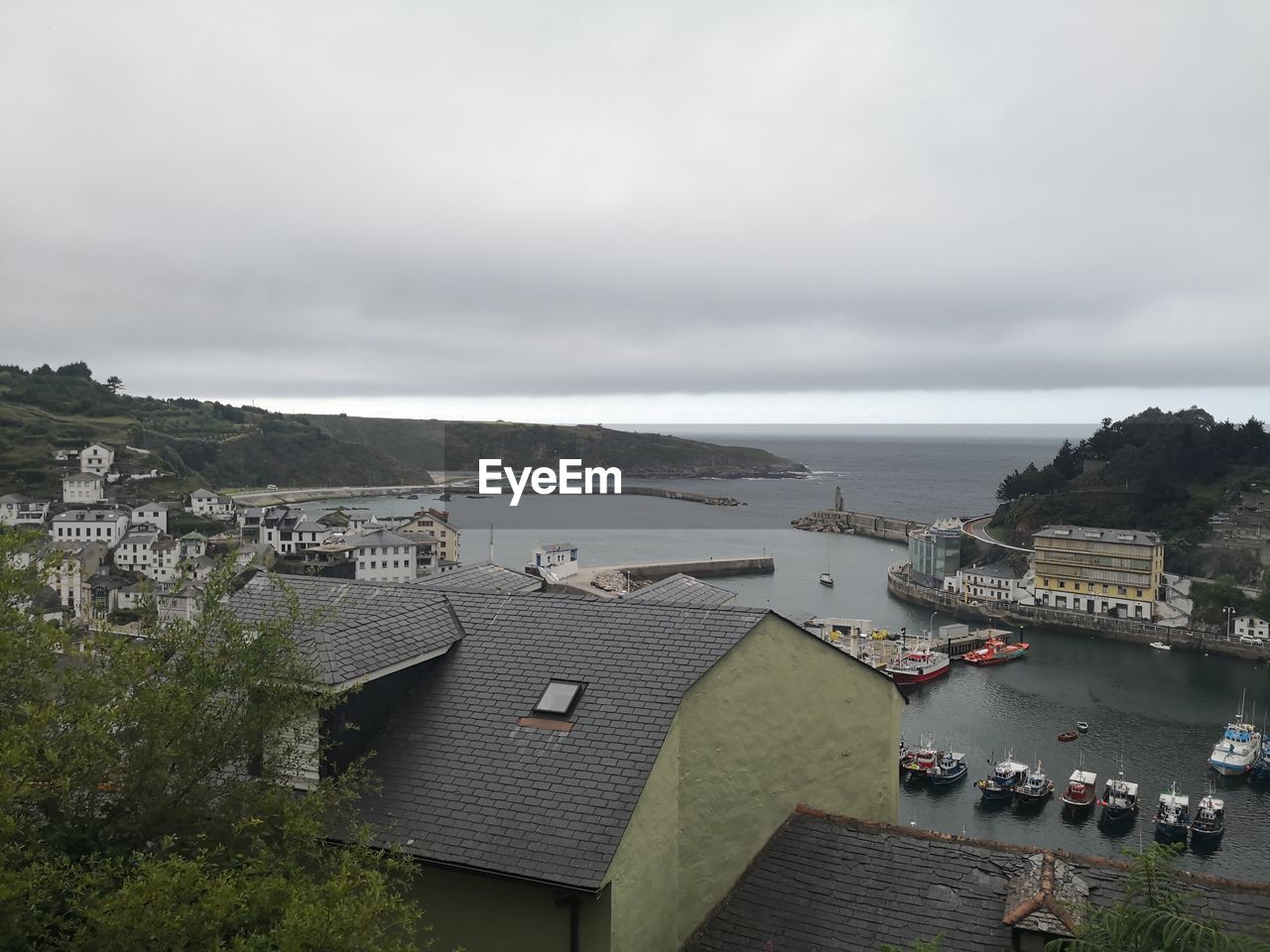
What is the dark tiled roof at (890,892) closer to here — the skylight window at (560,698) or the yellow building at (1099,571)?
the skylight window at (560,698)

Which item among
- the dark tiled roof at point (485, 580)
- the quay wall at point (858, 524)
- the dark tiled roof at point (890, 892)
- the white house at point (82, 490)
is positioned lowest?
the quay wall at point (858, 524)

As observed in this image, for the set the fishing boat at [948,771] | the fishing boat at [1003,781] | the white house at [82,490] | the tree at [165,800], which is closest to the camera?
the tree at [165,800]

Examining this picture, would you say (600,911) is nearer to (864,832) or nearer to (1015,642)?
(864,832)

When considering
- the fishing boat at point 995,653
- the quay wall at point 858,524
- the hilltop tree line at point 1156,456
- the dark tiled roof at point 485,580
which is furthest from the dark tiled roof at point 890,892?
the quay wall at point 858,524

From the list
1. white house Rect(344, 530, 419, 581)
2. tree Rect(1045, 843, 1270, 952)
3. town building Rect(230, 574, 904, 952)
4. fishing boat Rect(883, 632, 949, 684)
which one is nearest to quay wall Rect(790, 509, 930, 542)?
fishing boat Rect(883, 632, 949, 684)

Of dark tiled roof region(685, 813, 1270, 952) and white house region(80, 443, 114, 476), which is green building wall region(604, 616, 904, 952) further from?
white house region(80, 443, 114, 476)

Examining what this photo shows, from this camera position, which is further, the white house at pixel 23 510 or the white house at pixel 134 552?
the white house at pixel 23 510

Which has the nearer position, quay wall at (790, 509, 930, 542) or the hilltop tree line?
the hilltop tree line

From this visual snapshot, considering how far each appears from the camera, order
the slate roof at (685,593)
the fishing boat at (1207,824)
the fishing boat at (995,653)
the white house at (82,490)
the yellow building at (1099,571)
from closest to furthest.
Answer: the slate roof at (685,593), the fishing boat at (1207,824), the fishing boat at (995,653), the yellow building at (1099,571), the white house at (82,490)

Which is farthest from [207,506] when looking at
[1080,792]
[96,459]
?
[1080,792]
